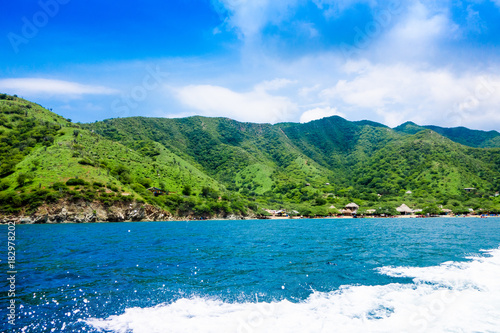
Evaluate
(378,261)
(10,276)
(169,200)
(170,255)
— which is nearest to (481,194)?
(169,200)

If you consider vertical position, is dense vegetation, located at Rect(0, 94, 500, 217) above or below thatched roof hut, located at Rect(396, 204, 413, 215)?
above

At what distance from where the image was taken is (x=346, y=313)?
12.4 metres

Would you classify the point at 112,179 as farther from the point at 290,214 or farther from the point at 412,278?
the point at 412,278

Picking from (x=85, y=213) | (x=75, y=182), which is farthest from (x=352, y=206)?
(x=75, y=182)

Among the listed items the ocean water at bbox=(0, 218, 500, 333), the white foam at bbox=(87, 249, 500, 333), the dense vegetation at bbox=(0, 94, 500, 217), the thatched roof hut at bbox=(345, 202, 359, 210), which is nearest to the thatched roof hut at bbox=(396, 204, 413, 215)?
the dense vegetation at bbox=(0, 94, 500, 217)

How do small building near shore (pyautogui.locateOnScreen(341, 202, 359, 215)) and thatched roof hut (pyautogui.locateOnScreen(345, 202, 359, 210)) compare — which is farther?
thatched roof hut (pyautogui.locateOnScreen(345, 202, 359, 210))

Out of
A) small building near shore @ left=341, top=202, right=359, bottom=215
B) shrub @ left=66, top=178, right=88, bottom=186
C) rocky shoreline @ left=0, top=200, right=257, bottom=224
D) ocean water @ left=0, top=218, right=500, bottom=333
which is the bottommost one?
small building near shore @ left=341, top=202, right=359, bottom=215

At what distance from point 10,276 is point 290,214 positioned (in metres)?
144

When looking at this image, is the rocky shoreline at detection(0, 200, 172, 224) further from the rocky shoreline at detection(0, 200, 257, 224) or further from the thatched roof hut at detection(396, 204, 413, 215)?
the thatched roof hut at detection(396, 204, 413, 215)

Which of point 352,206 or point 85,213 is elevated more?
point 85,213

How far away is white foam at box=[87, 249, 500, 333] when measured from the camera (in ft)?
35.6

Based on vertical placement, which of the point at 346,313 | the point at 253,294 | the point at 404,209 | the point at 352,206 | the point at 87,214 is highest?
the point at 346,313

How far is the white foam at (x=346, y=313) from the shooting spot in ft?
35.6

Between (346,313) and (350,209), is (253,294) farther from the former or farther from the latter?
(350,209)
